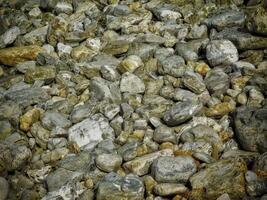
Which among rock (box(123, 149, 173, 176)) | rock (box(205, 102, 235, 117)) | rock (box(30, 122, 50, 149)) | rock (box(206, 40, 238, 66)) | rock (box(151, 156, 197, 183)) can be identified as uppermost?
rock (box(206, 40, 238, 66))

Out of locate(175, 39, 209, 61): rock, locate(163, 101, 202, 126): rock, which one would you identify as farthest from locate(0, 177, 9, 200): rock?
locate(175, 39, 209, 61): rock

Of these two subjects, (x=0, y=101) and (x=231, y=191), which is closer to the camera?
(x=231, y=191)

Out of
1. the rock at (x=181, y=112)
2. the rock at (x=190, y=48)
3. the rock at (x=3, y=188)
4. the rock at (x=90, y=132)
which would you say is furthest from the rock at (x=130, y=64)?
the rock at (x=3, y=188)

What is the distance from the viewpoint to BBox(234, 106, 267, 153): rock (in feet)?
15.4

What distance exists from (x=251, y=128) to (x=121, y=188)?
5.58ft

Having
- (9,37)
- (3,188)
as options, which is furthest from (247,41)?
(9,37)

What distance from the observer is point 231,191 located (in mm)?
4219

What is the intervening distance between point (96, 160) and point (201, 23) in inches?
132

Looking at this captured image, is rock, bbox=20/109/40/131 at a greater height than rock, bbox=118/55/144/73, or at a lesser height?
lesser

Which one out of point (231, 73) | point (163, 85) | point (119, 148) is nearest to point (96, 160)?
point (119, 148)

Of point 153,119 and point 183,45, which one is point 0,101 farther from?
point 183,45

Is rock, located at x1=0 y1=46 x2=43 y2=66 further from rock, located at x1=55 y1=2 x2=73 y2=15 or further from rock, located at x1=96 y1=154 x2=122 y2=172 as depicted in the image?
rock, located at x1=96 y1=154 x2=122 y2=172

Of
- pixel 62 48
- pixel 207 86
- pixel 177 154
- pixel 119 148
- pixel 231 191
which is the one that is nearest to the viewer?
pixel 231 191

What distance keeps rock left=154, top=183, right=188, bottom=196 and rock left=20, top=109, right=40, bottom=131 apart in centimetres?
253
